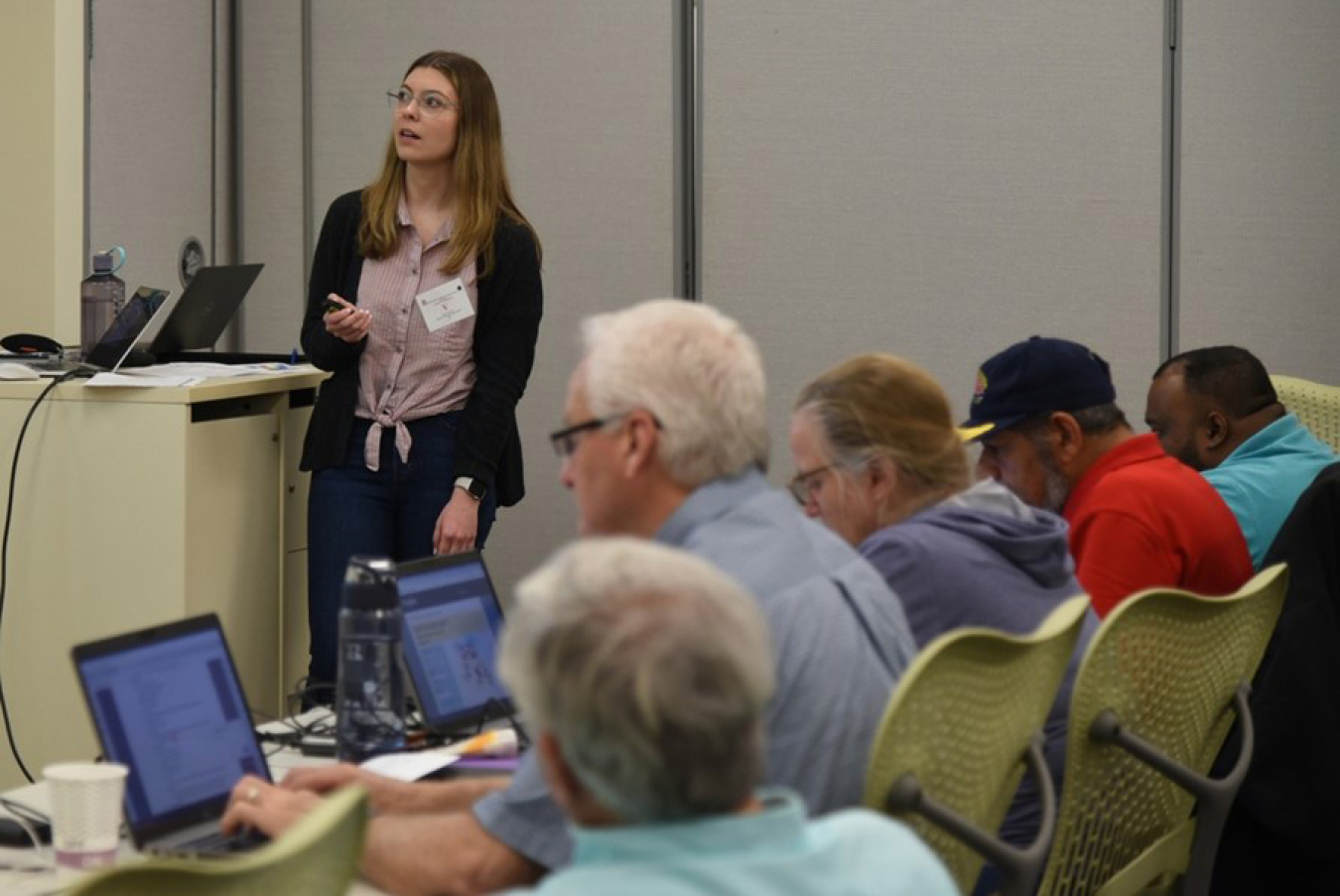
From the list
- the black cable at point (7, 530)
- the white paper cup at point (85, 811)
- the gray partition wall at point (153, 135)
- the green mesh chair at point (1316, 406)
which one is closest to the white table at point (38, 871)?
the white paper cup at point (85, 811)

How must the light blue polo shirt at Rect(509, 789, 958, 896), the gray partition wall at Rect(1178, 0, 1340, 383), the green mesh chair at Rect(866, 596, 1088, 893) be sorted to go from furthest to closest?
the gray partition wall at Rect(1178, 0, 1340, 383) < the green mesh chair at Rect(866, 596, 1088, 893) < the light blue polo shirt at Rect(509, 789, 958, 896)

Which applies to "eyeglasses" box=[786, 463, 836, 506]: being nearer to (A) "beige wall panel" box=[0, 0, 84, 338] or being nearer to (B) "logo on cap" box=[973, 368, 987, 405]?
(B) "logo on cap" box=[973, 368, 987, 405]

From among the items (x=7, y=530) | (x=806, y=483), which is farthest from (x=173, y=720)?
(x=7, y=530)

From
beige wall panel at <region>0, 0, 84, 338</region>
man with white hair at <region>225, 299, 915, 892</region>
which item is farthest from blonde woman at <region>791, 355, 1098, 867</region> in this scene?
beige wall panel at <region>0, 0, 84, 338</region>

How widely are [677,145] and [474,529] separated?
2.03m

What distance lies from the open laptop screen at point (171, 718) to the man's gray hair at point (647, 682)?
3.28 feet

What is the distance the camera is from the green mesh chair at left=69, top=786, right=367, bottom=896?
4.26ft

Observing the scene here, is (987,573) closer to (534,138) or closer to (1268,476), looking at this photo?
(1268,476)

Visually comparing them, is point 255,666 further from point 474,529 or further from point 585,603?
point 585,603

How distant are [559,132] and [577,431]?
3.86 meters

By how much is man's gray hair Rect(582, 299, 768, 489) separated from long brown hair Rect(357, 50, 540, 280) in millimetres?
2160

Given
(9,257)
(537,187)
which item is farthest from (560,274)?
(9,257)

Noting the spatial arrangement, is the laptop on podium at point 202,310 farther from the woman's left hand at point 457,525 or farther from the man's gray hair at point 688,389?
the man's gray hair at point 688,389

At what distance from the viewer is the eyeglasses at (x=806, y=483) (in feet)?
9.10
